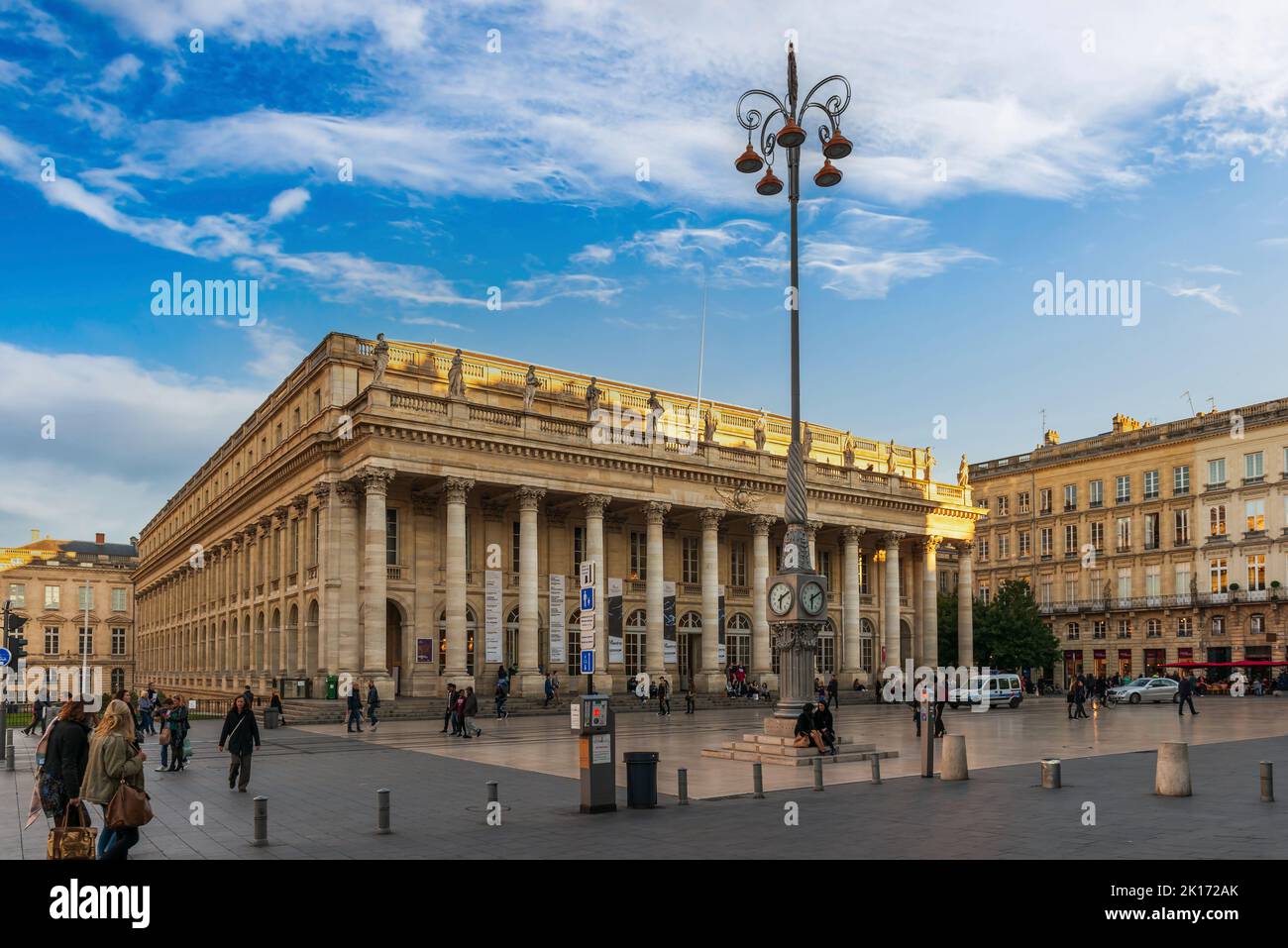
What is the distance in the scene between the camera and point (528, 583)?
156ft

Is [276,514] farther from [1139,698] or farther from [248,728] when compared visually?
[1139,698]

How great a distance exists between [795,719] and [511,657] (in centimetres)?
2804

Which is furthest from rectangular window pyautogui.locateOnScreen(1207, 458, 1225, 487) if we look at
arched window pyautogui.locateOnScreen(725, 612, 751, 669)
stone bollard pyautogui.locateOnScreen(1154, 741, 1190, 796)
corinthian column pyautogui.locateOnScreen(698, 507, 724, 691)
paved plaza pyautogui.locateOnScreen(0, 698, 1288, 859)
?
stone bollard pyautogui.locateOnScreen(1154, 741, 1190, 796)

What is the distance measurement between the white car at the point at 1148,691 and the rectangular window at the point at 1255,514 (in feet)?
58.0

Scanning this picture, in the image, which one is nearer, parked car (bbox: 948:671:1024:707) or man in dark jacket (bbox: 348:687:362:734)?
man in dark jacket (bbox: 348:687:362:734)

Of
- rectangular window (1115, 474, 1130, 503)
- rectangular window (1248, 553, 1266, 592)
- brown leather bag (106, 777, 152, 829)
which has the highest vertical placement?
rectangular window (1115, 474, 1130, 503)

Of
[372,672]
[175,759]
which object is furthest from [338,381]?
[175,759]

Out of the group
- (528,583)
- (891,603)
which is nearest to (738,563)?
(891,603)

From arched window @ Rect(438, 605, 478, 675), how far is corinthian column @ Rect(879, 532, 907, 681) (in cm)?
2514

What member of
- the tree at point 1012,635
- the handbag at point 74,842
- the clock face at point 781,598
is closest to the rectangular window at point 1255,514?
the tree at point 1012,635

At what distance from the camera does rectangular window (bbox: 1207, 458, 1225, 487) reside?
71.2 meters

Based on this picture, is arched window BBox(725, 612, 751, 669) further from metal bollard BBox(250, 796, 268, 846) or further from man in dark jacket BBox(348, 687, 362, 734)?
metal bollard BBox(250, 796, 268, 846)

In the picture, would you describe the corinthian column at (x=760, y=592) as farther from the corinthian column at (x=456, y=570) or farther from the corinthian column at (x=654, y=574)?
the corinthian column at (x=456, y=570)
